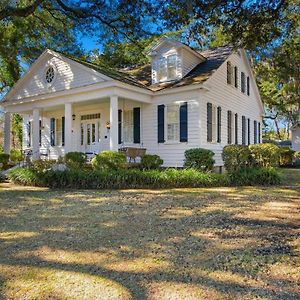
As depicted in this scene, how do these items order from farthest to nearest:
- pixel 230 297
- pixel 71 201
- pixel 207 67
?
pixel 207 67 → pixel 71 201 → pixel 230 297

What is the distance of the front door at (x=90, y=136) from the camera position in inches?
704

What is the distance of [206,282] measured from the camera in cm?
331

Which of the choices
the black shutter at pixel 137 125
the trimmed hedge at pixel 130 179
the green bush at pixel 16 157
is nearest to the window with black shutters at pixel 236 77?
the black shutter at pixel 137 125

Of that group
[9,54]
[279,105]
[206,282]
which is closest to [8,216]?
[206,282]

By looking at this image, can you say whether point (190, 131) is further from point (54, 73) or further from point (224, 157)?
point (54, 73)

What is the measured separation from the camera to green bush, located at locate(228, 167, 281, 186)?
11.5 m

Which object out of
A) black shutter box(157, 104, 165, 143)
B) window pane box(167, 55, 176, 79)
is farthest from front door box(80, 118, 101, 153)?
window pane box(167, 55, 176, 79)

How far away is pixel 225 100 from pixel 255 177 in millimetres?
6574

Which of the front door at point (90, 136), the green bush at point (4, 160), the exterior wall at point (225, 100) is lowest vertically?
the green bush at point (4, 160)

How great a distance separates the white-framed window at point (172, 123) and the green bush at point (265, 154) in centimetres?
374

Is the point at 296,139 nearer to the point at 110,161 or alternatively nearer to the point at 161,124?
the point at 161,124

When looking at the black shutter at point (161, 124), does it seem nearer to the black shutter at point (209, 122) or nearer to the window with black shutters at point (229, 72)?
the black shutter at point (209, 122)

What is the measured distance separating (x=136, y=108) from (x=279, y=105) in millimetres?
19498

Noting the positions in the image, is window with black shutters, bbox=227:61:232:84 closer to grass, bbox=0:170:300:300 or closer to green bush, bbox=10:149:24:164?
grass, bbox=0:170:300:300
